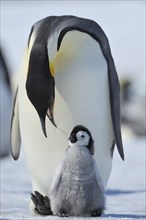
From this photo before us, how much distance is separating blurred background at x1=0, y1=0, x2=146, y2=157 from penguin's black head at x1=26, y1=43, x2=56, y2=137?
4549 mm

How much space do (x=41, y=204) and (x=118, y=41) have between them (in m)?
32.2

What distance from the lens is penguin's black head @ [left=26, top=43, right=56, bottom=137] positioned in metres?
4.00

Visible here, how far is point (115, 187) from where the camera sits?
6.04 metres

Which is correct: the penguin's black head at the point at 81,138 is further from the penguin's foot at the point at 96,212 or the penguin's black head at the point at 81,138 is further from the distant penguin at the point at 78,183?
the penguin's foot at the point at 96,212

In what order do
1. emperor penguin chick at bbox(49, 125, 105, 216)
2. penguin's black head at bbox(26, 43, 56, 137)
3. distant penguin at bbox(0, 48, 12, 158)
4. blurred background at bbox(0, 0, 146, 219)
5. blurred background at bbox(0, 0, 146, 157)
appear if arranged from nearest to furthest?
emperor penguin chick at bbox(49, 125, 105, 216)
penguin's black head at bbox(26, 43, 56, 137)
blurred background at bbox(0, 0, 146, 219)
distant penguin at bbox(0, 48, 12, 158)
blurred background at bbox(0, 0, 146, 157)

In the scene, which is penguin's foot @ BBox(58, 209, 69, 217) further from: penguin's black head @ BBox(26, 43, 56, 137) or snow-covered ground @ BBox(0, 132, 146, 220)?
penguin's black head @ BBox(26, 43, 56, 137)

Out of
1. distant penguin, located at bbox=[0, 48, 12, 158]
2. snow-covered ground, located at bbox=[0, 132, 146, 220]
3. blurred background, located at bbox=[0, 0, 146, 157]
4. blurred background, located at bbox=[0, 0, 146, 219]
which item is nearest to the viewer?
snow-covered ground, located at bbox=[0, 132, 146, 220]

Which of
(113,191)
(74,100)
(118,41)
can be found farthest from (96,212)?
(118,41)

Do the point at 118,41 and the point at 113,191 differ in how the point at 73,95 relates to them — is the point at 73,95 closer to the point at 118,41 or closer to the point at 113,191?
the point at 113,191

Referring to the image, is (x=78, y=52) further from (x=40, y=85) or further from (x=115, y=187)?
(x=115, y=187)


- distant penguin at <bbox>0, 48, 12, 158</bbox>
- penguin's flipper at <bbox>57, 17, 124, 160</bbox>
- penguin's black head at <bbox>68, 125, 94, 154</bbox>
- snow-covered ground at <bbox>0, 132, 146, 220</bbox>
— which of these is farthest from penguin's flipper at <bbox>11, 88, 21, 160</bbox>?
distant penguin at <bbox>0, 48, 12, 158</bbox>

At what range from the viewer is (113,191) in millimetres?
5738

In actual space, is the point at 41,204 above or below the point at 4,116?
above

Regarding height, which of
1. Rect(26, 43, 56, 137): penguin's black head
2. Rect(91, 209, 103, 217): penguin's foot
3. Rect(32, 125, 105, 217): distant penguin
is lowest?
Rect(91, 209, 103, 217): penguin's foot
